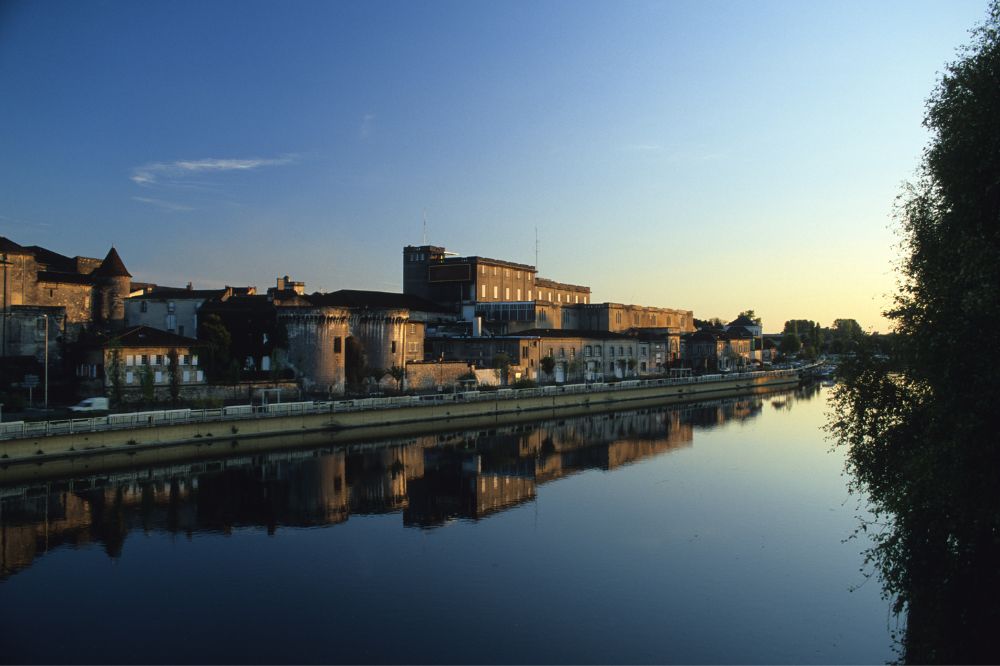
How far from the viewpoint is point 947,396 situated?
39.7ft

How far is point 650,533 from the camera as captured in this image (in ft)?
74.0

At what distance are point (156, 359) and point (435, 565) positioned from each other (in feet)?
93.3

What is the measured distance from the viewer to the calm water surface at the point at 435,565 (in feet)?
48.1

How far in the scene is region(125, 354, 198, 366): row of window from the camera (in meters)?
40.5

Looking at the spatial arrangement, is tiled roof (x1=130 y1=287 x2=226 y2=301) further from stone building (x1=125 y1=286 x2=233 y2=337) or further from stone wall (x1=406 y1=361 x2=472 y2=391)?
stone wall (x1=406 y1=361 x2=472 y2=391)

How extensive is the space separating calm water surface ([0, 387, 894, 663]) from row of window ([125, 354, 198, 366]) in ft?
37.9

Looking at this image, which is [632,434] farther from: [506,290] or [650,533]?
[506,290]

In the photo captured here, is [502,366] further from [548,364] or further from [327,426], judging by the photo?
[327,426]

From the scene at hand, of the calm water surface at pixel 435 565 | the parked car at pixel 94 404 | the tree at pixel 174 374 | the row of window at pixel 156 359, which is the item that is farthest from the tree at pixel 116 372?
Result: the calm water surface at pixel 435 565

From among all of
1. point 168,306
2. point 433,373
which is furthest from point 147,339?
point 433,373

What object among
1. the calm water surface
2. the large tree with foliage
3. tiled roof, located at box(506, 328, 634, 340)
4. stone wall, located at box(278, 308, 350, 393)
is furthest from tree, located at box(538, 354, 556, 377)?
the large tree with foliage

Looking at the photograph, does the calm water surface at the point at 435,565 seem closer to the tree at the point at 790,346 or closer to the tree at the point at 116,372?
the tree at the point at 116,372

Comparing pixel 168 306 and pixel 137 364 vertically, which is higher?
pixel 168 306

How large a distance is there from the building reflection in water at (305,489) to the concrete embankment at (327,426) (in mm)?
2299
